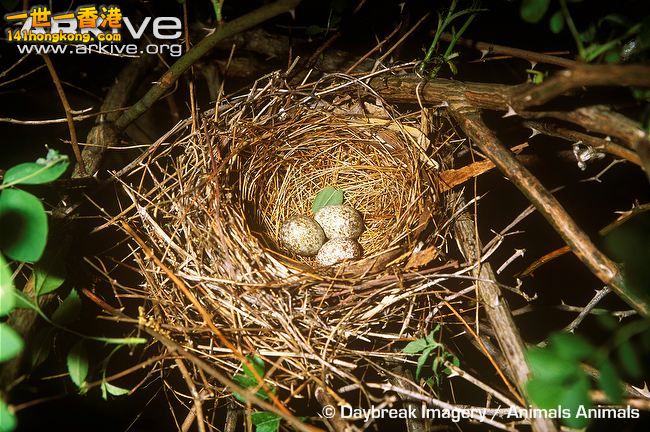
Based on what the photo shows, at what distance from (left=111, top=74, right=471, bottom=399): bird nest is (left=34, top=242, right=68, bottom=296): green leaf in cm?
19

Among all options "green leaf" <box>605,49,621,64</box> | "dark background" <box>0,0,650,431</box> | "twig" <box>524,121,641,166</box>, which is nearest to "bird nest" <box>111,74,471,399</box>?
"dark background" <box>0,0,650,431</box>

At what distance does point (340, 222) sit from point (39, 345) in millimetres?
1120

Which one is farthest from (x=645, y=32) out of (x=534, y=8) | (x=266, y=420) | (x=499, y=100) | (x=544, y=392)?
(x=266, y=420)

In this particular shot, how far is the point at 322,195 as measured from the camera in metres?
1.86

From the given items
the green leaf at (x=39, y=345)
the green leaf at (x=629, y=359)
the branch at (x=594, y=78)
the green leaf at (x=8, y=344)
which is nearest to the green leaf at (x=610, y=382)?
the green leaf at (x=629, y=359)

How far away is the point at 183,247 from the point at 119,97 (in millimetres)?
587

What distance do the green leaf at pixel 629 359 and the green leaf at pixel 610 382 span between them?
0.08ft

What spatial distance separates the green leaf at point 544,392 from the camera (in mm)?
824

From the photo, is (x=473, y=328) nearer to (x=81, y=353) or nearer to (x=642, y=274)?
(x=642, y=274)

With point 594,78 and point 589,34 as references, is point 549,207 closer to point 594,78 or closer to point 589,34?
point 594,78

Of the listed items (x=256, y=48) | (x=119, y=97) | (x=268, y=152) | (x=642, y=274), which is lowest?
(x=642, y=274)

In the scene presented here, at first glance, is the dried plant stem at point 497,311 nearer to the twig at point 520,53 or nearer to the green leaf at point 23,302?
the twig at point 520,53

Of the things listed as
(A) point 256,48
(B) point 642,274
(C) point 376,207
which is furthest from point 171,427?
(B) point 642,274

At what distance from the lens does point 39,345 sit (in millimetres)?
964
